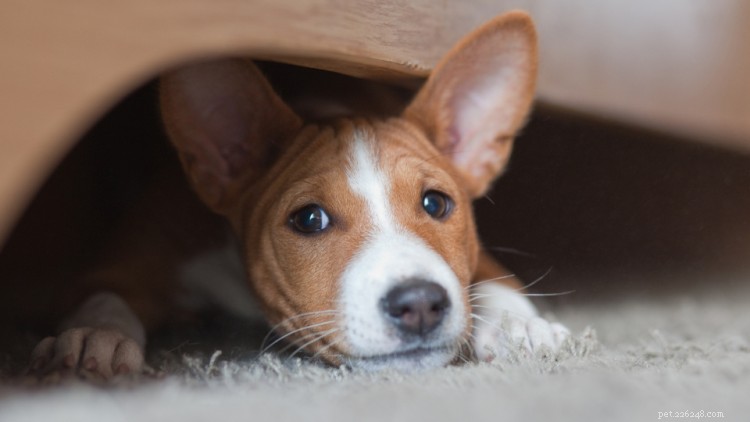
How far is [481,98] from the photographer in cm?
250

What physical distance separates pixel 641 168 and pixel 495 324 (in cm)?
95

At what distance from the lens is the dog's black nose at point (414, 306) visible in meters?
1.73

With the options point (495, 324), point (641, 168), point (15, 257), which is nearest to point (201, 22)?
point (495, 324)

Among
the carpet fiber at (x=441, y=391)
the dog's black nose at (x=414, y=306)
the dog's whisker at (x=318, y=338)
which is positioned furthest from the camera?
the dog's whisker at (x=318, y=338)

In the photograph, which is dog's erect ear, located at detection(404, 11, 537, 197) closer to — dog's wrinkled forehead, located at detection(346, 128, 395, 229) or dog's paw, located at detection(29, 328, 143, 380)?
dog's wrinkled forehead, located at detection(346, 128, 395, 229)

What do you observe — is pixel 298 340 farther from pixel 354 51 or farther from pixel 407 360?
pixel 354 51

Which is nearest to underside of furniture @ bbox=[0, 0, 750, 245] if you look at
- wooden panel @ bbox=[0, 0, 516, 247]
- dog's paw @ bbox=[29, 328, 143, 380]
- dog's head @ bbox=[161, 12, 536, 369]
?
wooden panel @ bbox=[0, 0, 516, 247]

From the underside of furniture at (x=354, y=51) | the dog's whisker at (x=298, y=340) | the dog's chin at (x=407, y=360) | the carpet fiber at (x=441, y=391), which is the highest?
the underside of furniture at (x=354, y=51)

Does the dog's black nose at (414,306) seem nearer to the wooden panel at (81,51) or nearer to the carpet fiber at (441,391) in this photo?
the carpet fiber at (441,391)

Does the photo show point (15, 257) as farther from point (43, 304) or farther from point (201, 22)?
point (201, 22)

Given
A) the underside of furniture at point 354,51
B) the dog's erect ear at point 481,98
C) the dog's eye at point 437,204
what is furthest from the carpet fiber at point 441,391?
the dog's erect ear at point 481,98

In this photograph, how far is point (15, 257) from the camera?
10.8 feet

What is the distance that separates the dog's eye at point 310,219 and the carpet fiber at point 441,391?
0.38 m

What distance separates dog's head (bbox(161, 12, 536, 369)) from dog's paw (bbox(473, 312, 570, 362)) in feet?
0.48
